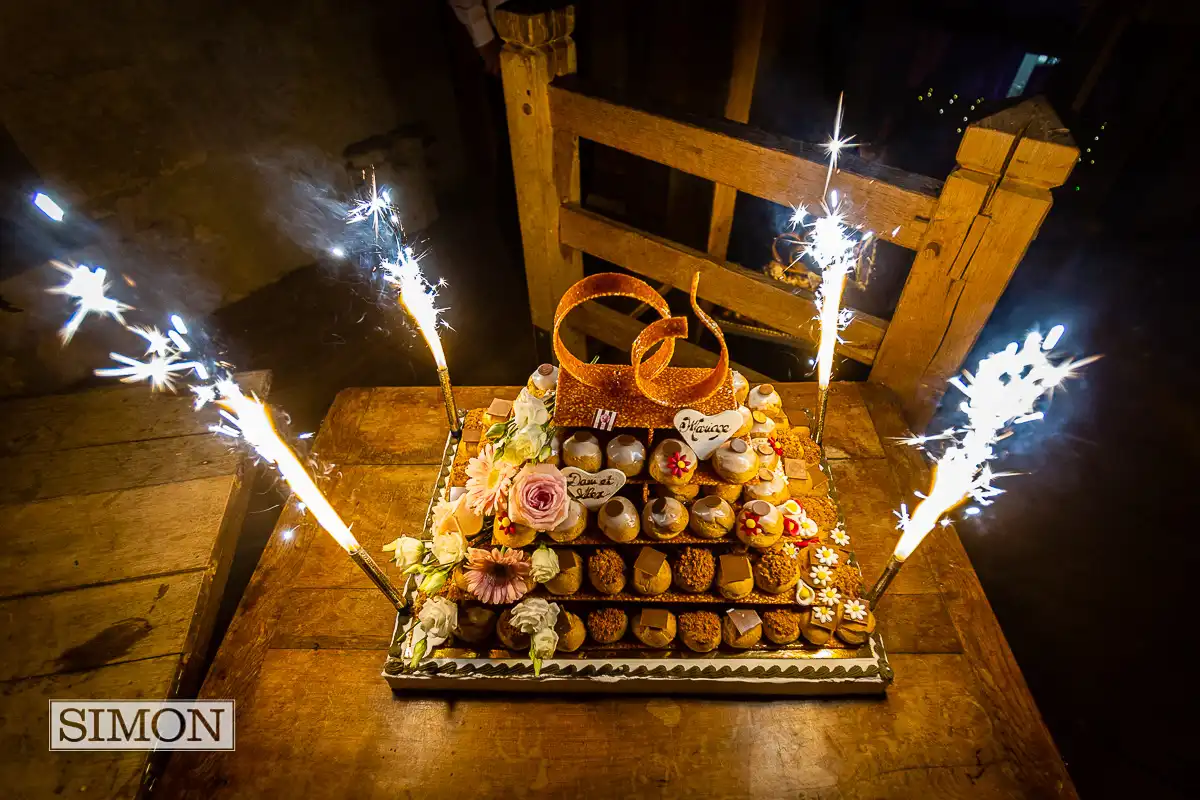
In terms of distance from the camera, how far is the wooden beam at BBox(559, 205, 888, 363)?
2.69m

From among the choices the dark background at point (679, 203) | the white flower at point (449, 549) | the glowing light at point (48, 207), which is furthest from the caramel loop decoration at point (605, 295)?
the glowing light at point (48, 207)

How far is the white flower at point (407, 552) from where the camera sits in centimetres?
197

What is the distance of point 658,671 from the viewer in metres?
1.93

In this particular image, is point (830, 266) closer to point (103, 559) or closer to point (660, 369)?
point (660, 369)

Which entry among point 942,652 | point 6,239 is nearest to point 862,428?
point 942,652

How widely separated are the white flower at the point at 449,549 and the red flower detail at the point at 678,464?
0.75 m

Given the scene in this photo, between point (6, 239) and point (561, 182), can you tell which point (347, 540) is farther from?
point (6, 239)

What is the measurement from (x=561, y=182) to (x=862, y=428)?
1.97m

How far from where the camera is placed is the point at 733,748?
1885 millimetres

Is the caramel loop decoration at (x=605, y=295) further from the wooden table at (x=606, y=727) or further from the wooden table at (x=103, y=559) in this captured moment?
the wooden table at (x=103, y=559)

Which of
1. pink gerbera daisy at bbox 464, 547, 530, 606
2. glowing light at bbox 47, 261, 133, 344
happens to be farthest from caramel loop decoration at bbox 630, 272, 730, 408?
glowing light at bbox 47, 261, 133, 344

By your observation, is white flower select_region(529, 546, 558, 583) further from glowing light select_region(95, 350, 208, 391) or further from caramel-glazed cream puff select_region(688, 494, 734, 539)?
glowing light select_region(95, 350, 208, 391)

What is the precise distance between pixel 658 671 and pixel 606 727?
261mm

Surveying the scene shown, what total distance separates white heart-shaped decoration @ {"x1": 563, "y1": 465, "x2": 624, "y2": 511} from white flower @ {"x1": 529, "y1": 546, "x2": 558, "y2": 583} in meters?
0.20
